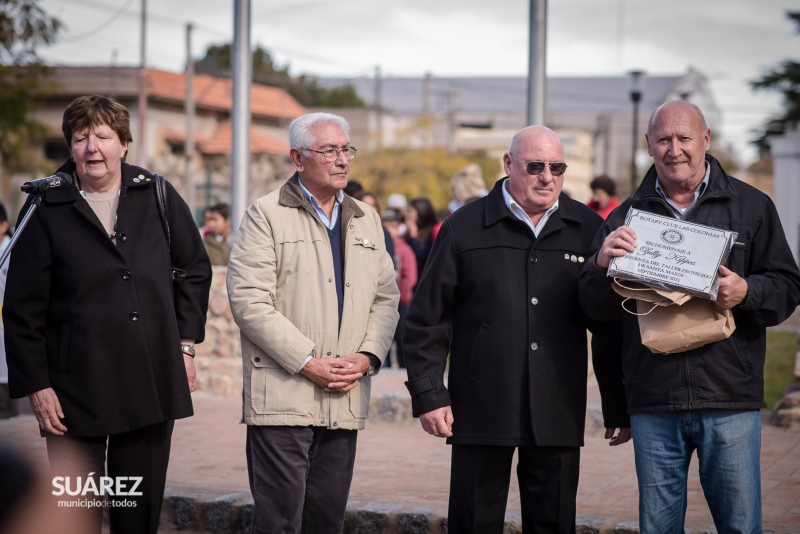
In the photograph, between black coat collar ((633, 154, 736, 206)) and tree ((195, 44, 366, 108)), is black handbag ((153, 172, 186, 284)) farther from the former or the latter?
tree ((195, 44, 366, 108))

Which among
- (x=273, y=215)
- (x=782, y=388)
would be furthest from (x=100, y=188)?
(x=782, y=388)

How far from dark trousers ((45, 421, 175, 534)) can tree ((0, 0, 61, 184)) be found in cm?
1451

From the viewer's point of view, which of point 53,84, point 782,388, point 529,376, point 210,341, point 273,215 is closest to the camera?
point 529,376

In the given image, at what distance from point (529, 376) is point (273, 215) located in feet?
4.56

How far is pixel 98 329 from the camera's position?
4320 millimetres

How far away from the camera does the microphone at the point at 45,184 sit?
4.32 m

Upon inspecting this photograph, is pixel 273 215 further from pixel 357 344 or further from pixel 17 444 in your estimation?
pixel 17 444

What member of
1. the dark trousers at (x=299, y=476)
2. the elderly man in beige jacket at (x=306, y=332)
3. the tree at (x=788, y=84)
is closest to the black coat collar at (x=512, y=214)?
the elderly man in beige jacket at (x=306, y=332)

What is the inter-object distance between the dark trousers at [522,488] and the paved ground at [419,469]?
1538 mm

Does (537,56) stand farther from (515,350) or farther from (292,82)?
(292,82)

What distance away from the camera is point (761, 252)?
13.4 feet

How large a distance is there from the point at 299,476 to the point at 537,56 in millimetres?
5589

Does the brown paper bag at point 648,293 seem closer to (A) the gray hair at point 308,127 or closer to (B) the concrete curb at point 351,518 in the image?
(A) the gray hair at point 308,127

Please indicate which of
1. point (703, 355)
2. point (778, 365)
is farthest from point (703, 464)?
point (778, 365)
